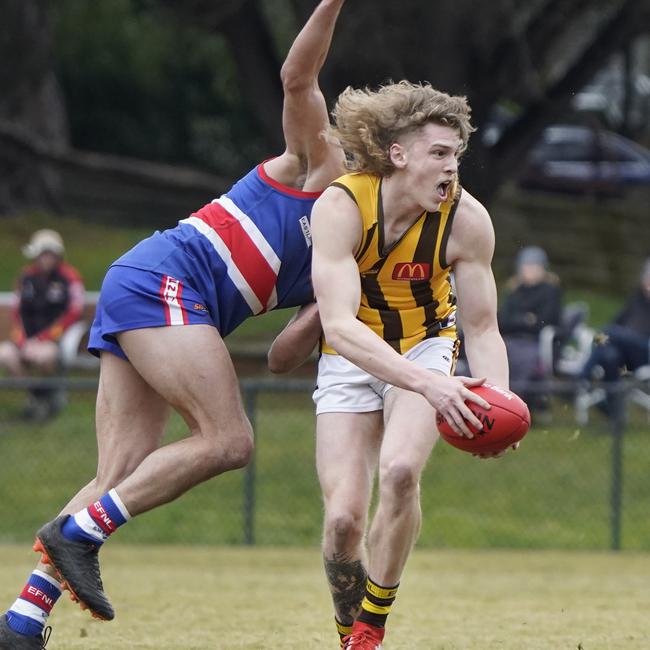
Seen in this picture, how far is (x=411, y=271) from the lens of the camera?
546 centimetres

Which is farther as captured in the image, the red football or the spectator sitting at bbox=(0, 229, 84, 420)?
the spectator sitting at bbox=(0, 229, 84, 420)

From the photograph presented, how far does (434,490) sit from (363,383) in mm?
7180

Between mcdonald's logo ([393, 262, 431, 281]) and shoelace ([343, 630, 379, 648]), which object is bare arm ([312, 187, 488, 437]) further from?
shoelace ([343, 630, 379, 648])

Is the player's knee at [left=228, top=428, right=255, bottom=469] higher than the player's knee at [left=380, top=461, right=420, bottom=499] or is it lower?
higher

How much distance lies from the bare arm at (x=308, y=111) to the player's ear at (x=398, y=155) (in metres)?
0.36

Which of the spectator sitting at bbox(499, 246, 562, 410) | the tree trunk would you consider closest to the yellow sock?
the spectator sitting at bbox(499, 246, 562, 410)

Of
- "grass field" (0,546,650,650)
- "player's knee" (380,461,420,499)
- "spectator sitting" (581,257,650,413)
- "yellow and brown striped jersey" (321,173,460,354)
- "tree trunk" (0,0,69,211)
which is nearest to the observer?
"player's knee" (380,461,420,499)

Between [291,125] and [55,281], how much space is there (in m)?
9.02

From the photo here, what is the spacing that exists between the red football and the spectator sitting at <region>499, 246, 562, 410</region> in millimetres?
7907

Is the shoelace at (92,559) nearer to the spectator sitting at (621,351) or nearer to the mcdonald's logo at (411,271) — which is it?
the mcdonald's logo at (411,271)

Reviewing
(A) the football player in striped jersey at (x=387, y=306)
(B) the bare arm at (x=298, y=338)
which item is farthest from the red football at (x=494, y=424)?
(B) the bare arm at (x=298, y=338)

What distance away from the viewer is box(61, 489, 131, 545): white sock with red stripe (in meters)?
5.41

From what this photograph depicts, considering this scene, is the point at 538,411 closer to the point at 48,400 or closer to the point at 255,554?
the point at 255,554

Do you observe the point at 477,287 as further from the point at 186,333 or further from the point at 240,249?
the point at 186,333
